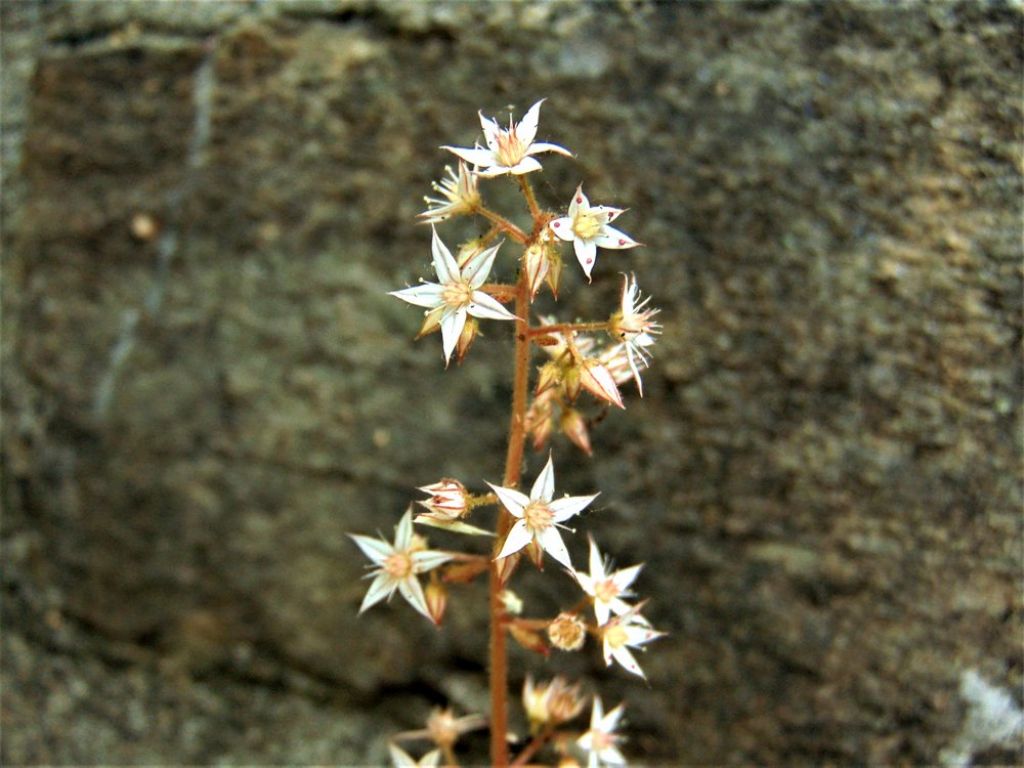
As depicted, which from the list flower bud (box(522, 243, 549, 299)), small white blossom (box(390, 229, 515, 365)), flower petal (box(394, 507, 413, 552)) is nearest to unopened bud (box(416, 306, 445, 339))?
small white blossom (box(390, 229, 515, 365))

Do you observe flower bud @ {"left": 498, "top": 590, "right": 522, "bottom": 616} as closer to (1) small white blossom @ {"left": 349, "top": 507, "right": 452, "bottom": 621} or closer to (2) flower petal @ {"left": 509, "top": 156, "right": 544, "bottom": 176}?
(1) small white blossom @ {"left": 349, "top": 507, "right": 452, "bottom": 621}

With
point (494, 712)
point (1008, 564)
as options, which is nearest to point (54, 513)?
point (494, 712)

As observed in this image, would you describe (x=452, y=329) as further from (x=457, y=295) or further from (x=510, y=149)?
(x=510, y=149)

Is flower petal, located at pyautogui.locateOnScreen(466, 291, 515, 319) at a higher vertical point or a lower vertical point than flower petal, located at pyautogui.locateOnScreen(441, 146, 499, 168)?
lower

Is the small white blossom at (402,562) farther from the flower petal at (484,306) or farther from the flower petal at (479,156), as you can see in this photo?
the flower petal at (479,156)

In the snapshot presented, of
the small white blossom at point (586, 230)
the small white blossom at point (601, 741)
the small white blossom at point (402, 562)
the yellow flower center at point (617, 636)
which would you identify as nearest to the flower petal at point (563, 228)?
the small white blossom at point (586, 230)

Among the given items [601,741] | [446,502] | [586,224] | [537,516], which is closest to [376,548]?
[446,502]
